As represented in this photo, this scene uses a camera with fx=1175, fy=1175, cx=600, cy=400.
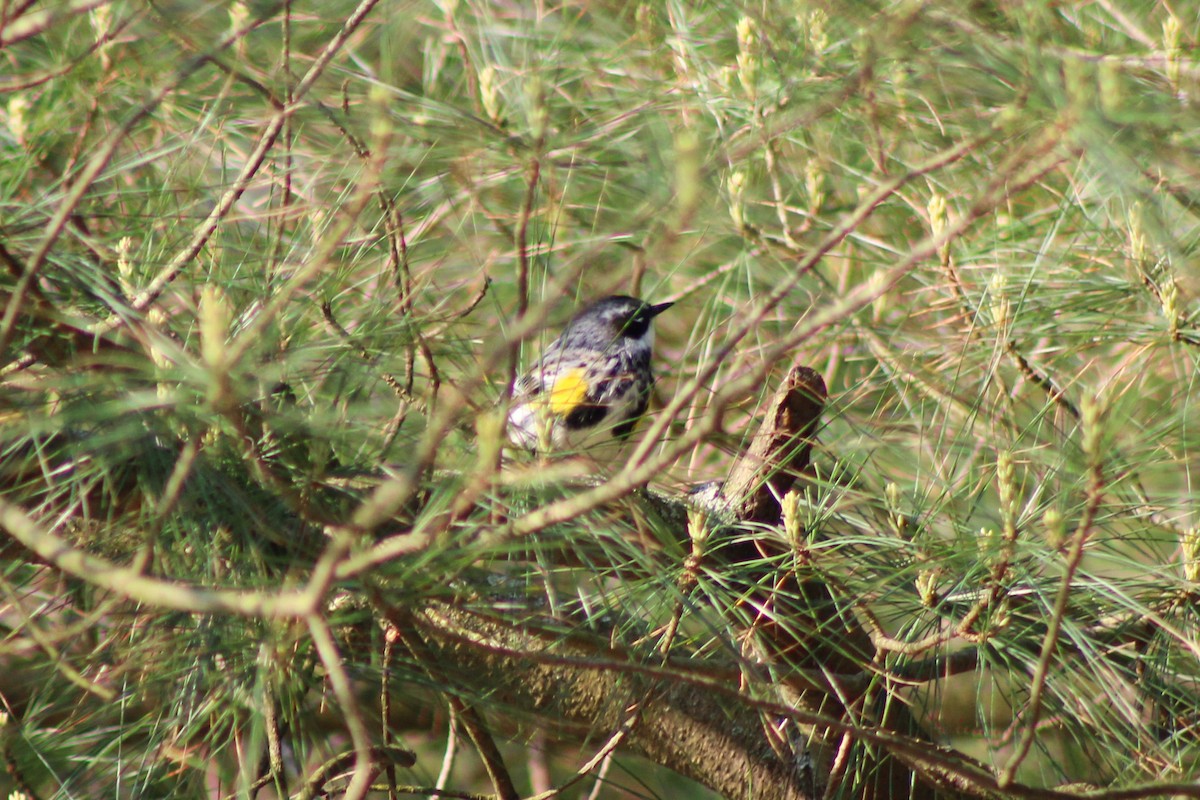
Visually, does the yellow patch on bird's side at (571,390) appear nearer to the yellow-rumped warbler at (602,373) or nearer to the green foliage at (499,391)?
the yellow-rumped warbler at (602,373)

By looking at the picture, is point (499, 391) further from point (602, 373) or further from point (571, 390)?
point (602, 373)

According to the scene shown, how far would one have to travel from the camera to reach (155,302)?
1620 millimetres

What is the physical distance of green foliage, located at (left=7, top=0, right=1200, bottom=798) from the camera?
1.24 metres

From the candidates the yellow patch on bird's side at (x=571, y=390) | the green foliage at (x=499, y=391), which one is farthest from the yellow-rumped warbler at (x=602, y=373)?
the green foliage at (x=499, y=391)

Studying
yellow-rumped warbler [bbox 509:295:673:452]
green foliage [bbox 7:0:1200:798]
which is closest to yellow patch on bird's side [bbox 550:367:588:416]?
yellow-rumped warbler [bbox 509:295:673:452]

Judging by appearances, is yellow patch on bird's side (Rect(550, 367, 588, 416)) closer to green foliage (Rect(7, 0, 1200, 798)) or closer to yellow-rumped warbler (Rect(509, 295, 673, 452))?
yellow-rumped warbler (Rect(509, 295, 673, 452))

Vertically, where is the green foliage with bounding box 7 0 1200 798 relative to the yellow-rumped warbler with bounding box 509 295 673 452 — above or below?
above

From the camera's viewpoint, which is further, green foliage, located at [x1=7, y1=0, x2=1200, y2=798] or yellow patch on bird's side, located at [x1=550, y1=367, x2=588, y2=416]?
yellow patch on bird's side, located at [x1=550, y1=367, x2=588, y2=416]

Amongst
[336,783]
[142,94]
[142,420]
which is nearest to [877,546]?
[336,783]

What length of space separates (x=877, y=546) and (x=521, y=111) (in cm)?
94

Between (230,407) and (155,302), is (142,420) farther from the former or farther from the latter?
(230,407)

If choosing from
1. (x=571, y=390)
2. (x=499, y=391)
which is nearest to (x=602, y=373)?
(x=571, y=390)

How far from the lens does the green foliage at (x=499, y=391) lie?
124cm

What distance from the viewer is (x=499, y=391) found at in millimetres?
1790
